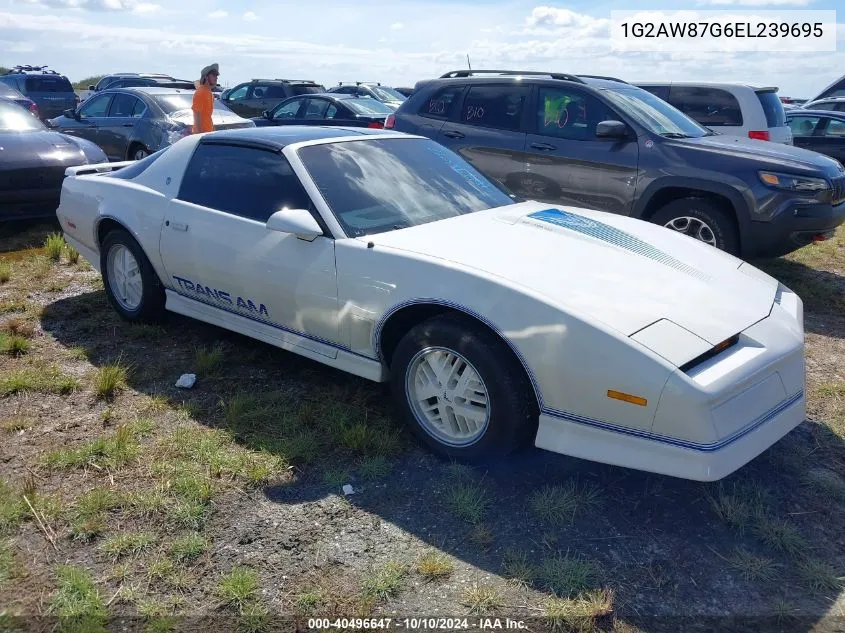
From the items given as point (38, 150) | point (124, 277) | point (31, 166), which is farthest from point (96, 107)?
point (124, 277)

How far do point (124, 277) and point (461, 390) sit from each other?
2900 mm

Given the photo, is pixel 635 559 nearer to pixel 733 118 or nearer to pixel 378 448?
pixel 378 448

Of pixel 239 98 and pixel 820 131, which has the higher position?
pixel 820 131

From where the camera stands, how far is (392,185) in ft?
13.3

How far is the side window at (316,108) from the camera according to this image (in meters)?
13.8

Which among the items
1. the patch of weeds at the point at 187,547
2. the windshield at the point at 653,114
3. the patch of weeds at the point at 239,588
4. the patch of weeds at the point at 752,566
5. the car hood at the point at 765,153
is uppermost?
the windshield at the point at 653,114

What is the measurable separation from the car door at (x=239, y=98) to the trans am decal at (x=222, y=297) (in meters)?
16.6

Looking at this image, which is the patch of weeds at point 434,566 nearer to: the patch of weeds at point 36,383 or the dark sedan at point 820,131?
the patch of weeds at point 36,383

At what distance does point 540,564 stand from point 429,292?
1.22 meters

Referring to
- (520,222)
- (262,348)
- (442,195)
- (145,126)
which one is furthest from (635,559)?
(145,126)

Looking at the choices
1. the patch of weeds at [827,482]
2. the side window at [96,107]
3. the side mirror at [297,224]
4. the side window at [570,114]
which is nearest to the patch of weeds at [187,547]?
the side mirror at [297,224]

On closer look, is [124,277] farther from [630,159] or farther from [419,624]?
[630,159]

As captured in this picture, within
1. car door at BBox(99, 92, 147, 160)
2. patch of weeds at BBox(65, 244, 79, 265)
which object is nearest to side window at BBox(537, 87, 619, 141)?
patch of weeds at BBox(65, 244, 79, 265)

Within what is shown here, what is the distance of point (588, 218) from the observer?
415 centimetres
